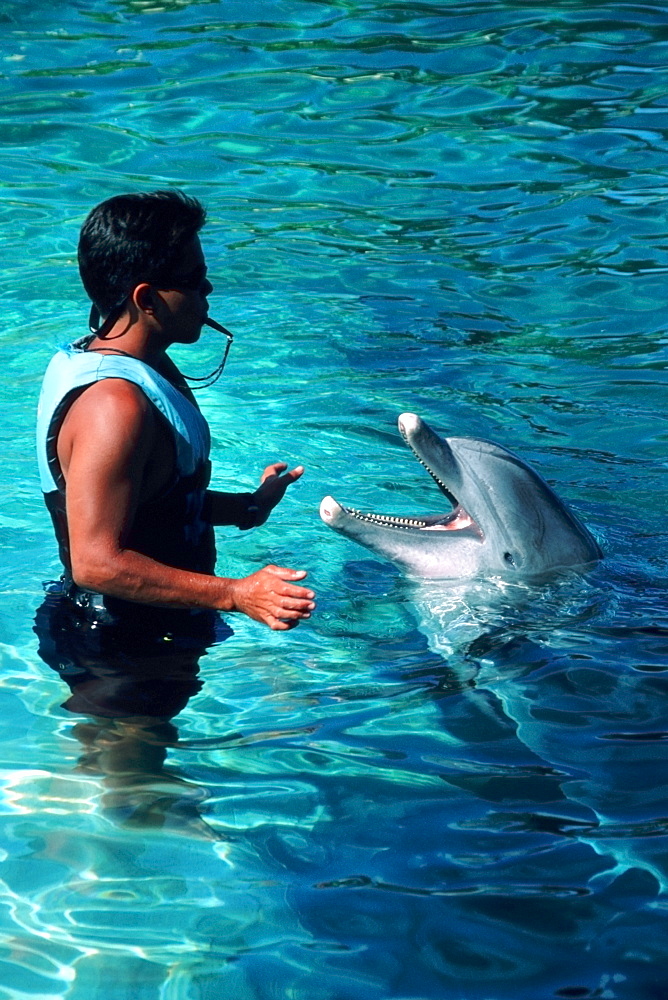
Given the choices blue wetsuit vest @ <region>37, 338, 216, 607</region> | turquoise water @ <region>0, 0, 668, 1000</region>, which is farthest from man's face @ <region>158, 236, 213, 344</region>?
turquoise water @ <region>0, 0, 668, 1000</region>

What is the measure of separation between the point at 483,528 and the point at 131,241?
6.62 ft

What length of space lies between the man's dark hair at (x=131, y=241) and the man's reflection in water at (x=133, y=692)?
1085 mm

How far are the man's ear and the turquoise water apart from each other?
1.33 m

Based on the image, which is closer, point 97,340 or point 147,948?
point 147,948

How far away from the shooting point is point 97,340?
13.1 ft

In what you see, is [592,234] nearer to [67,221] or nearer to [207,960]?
[67,221]

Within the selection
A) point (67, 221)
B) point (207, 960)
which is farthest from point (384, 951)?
point (67, 221)

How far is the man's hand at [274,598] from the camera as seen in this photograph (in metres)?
3.52

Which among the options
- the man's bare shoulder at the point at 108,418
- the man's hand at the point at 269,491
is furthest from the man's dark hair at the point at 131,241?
the man's hand at the point at 269,491

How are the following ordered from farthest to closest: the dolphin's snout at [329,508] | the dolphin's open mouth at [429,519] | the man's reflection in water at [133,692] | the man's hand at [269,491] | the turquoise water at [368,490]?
1. the dolphin's open mouth at [429,519]
2. the dolphin's snout at [329,508]
3. the man's hand at [269,491]
4. the man's reflection in water at [133,692]
5. the turquoise water at [368,490]

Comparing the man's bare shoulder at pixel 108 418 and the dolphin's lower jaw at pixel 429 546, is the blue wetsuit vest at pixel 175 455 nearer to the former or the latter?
the man's bare shoulder at pixel 108 418

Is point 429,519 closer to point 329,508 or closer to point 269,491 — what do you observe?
point 329,508

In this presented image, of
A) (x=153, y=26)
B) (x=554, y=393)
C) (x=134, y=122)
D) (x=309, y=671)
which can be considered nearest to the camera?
(x=309, y=671)

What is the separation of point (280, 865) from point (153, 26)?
12.9 metres
